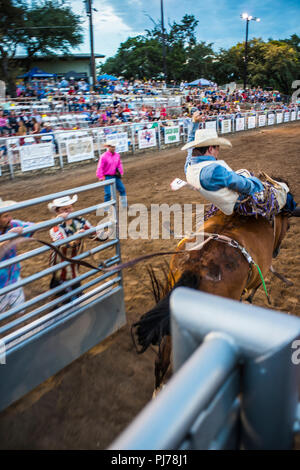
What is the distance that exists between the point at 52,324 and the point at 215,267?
1.50 m

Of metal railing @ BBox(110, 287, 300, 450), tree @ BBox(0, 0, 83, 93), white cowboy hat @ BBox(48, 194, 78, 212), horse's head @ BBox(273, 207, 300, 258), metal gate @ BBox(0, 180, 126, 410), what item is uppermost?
tree @ BBox(0, 0, 83, 93)

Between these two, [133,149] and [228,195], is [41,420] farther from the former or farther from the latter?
[133,149]

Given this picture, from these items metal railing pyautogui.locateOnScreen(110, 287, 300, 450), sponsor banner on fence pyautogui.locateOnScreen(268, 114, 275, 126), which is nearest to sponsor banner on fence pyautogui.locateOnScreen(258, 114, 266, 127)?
sponsor banner on fence pyautogui.locateOnScreen(268, 114, 275, 126)

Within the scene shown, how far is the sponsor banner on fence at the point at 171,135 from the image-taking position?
597 inches

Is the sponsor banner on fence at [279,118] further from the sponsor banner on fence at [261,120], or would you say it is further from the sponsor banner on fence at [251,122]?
the sponsor banner on fence at [251,122]

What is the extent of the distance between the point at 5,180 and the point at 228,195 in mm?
8890

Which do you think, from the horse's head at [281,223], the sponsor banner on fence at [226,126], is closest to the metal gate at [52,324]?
the horse's head at [281,223]

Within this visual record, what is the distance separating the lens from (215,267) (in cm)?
239

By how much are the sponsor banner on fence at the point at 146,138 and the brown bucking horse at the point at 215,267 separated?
1168cm

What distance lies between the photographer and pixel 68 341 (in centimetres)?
297

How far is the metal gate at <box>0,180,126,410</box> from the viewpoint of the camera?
2529 millimetres

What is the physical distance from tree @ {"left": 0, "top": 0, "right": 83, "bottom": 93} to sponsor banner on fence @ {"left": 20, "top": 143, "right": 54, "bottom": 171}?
57.9ft

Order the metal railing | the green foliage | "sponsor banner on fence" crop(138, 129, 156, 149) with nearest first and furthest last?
the metal railing < "sponsor banner on fence" crop(138, 129, 156, 149) < the green foliage

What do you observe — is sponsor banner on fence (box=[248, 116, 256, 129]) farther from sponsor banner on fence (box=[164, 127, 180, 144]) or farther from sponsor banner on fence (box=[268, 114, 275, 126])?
sponsor banner on fence (box=[164, 127, 180, 144])
